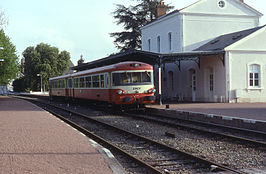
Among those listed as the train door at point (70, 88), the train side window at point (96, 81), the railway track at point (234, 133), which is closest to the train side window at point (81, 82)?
the train door at point (70, 88)

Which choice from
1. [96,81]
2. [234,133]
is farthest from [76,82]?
[234,133]

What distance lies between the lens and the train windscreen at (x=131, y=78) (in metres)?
18.4

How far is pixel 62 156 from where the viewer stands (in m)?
7.07

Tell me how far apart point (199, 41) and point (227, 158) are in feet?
81.0

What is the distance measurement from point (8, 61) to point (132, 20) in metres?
17.8

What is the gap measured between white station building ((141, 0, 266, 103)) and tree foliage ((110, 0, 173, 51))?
263 inches

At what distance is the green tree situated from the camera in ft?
152

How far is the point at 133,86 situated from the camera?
60.8 ft

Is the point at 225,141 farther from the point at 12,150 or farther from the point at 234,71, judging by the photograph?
the point at 234,71

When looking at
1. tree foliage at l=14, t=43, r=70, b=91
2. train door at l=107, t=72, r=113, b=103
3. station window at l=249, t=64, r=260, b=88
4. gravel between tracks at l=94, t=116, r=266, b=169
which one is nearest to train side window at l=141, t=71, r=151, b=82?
train door at l=107, t=72, r=113, b=103

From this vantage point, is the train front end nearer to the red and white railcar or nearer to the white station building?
the red and white railcar

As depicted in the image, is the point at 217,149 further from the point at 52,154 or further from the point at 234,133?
the point at 52,154

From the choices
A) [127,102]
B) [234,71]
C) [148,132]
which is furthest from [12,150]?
[234,71]

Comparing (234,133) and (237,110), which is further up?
(237,110)
